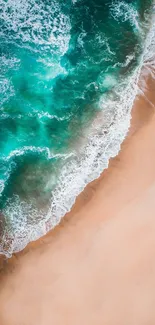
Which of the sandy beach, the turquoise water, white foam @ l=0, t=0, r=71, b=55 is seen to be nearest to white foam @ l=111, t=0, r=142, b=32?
the turquoise water

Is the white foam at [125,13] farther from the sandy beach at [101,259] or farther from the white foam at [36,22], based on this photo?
the sandy beach at [101,259]

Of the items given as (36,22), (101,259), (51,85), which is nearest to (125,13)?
(36,22)

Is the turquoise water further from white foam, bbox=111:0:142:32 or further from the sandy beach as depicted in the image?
the sandy beach

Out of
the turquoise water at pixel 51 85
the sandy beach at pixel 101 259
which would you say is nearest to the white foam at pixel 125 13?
the turquoise water at pixel 51 85

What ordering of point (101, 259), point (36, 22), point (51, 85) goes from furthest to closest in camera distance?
point (36, 22) < point (51, 85) < point (101, 259)

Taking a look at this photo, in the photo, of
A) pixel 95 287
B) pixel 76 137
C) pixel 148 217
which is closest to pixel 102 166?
pixel 76 137

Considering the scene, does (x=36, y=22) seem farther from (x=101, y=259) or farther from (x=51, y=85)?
(x=101, y=259)
